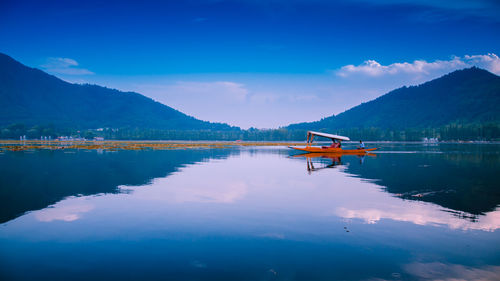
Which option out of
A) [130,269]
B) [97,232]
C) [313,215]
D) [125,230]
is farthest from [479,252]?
[97,232]

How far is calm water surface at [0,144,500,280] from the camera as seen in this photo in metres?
8.62

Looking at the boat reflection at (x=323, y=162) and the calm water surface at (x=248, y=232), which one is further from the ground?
the boat reflection at (x=323, y=162)

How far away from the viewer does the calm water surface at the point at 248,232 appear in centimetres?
862

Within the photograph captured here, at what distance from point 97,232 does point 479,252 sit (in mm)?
12644

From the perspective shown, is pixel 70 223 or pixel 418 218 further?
pixel 418 218

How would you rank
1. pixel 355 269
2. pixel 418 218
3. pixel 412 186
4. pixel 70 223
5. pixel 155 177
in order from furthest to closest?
1. pixel 155 177
2. pixel 412 186
3. pixel 418 218
4. pixel 70 223
5. pixel 355 269

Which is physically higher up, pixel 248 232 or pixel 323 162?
pixel 323 162

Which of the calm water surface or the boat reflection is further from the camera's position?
the boat reflection

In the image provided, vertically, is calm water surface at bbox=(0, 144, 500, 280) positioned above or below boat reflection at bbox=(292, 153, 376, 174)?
below

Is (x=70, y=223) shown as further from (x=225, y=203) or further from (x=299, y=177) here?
(x=299, y=177)

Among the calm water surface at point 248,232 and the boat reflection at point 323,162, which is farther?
the boat reflection at point 323,162

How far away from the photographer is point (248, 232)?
11930 mm

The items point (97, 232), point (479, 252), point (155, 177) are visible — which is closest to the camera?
point (479, 252)

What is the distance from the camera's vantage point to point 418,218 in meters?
13.9
